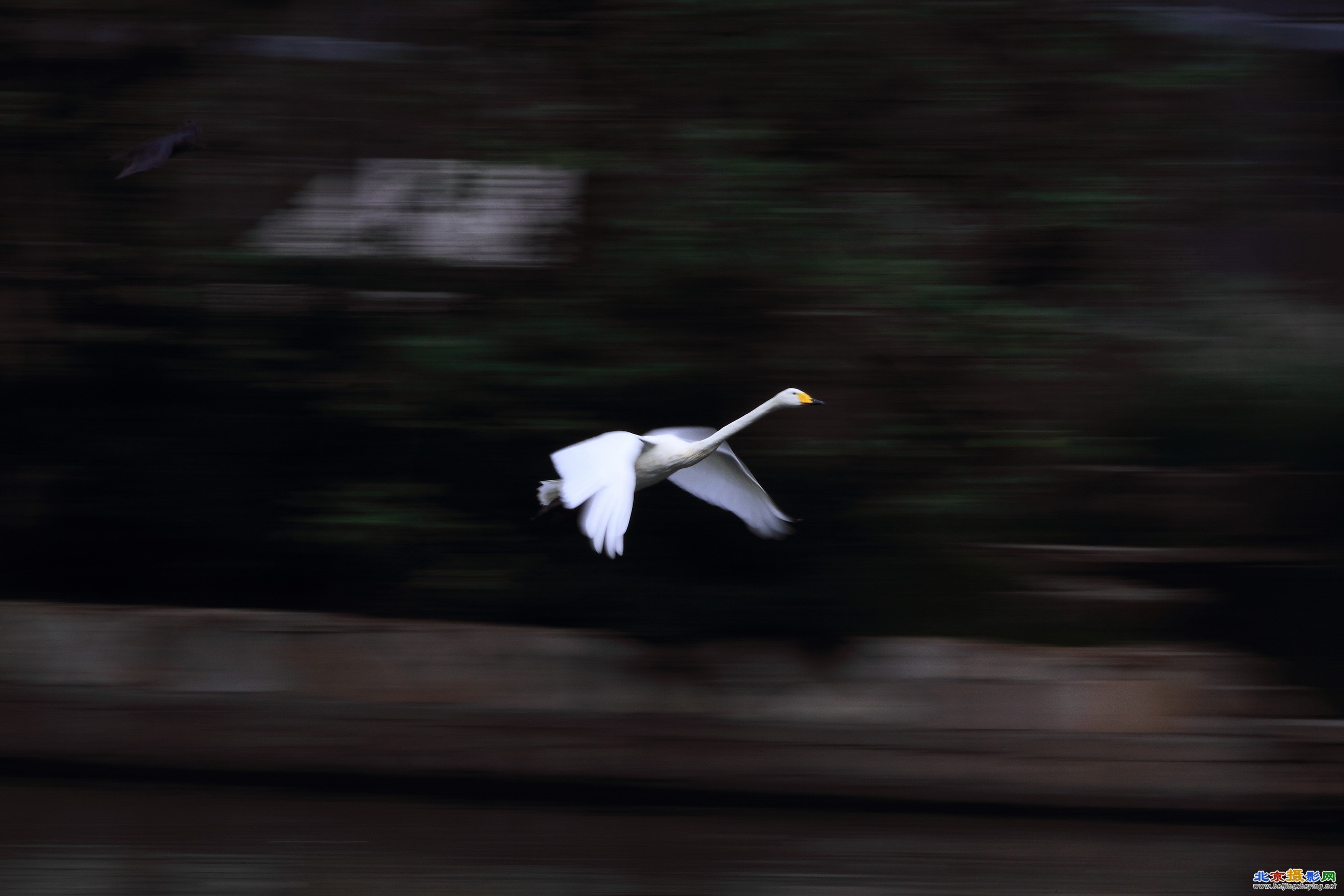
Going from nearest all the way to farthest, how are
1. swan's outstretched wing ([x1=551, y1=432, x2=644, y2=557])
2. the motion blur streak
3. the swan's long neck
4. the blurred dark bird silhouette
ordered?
1. swan's outstretched wing ([x1=551, y1=432, x2=644, y2=557])
2. the swan's long neck
3. the blurred dark bird silhouette
4. the motion blur streak

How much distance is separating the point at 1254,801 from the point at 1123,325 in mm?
2006

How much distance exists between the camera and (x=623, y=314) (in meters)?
4.98

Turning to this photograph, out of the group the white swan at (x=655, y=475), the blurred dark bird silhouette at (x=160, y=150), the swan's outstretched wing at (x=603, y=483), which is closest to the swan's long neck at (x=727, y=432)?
the white swan at (x=655, y=475)

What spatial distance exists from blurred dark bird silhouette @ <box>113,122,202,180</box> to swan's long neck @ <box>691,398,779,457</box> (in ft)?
7.69

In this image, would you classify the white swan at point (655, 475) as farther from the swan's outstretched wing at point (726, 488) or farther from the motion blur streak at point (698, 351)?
the motion blur streak at point (698, 351)

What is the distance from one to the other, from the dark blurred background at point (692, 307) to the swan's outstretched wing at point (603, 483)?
2.43 ft

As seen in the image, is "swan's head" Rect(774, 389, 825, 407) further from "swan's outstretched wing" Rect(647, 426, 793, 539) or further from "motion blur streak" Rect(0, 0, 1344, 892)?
"motion blur streak" Rect(0, 0, 1344, 892)

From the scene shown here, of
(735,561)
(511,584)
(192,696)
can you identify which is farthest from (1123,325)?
(192,696)

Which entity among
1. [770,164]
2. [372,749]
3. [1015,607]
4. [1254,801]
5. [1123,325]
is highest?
[770,164]

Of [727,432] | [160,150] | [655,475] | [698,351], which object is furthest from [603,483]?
[160,150]

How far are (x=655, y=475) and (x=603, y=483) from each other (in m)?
0.57

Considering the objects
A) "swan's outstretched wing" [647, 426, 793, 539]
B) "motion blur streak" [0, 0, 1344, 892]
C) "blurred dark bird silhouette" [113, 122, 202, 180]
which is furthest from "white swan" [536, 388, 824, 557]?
"blurred dark bird silhouette" [113, 122, 202, 180]

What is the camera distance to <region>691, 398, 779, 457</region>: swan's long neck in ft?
13.9

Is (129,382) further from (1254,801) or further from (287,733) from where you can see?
(1254,801)
